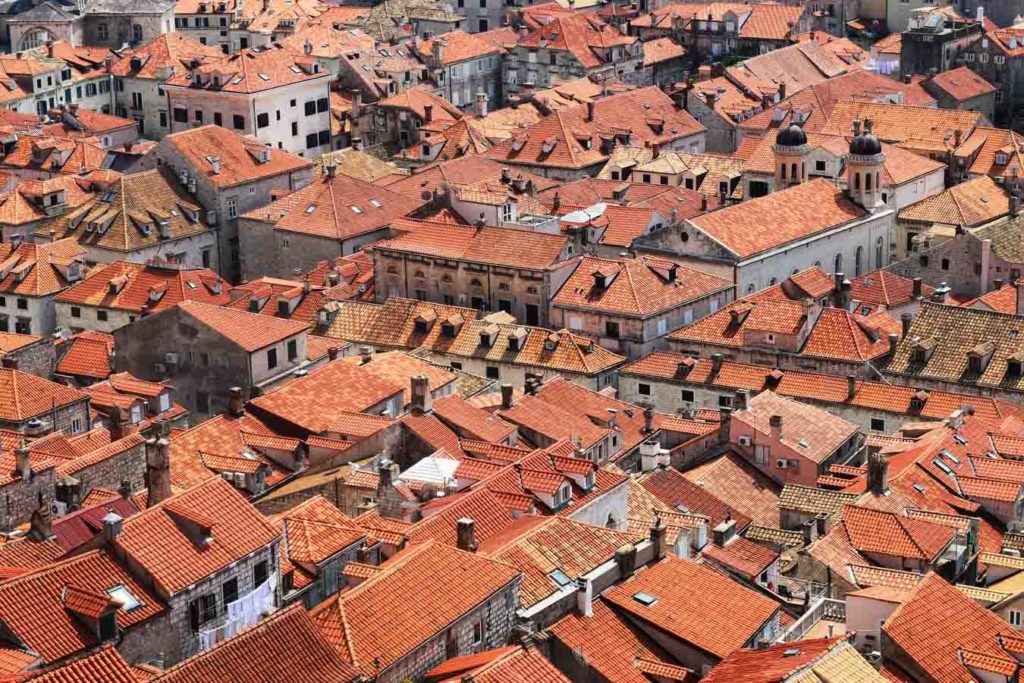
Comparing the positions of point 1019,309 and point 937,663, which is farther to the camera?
point 1019,309

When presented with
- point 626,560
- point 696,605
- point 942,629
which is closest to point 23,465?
point 626,560

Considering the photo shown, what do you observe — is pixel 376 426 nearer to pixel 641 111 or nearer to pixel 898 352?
pixel 898 352

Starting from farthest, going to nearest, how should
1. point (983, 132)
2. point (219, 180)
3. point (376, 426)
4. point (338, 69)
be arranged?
point (338, 69)
point (983, 132)
point (219, 180)
point (376, 426)

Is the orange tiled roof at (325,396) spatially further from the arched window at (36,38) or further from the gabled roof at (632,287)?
the arched window at (36,38)

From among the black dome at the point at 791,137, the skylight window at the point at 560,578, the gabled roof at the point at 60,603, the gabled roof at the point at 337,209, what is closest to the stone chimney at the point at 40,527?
the gabled roof at the point at 60,603

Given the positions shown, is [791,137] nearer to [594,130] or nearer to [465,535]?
[594,130]

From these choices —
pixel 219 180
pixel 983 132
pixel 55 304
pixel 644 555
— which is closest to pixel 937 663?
pixel 644 555
